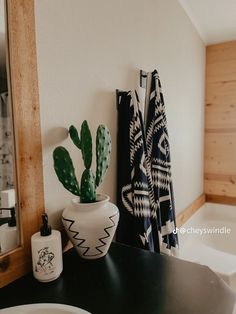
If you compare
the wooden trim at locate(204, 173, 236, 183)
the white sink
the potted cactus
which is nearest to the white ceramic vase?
the potted cactus

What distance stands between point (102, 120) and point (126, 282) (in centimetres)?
64

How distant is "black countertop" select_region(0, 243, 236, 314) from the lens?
1.99ft

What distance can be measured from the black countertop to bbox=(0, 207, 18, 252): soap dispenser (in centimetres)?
10

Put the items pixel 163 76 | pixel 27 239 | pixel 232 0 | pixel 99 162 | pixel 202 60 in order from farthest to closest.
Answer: pixel 202 60 → pixel 232 0 → pixel 163 76 → pixel 99 162 → pixel 27 239

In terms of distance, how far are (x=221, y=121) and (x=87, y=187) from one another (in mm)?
2152

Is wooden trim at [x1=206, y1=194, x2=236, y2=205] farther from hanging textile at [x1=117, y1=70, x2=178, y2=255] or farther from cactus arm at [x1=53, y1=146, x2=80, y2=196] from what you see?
cactus arm at [x1=53, y1=146, x2=80, y2=196]

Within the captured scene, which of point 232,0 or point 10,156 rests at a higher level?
point 232,0

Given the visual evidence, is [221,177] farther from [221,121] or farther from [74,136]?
[74,136]

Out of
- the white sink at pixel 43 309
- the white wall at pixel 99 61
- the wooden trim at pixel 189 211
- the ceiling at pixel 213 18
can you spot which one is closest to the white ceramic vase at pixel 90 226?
the white wall at pixel 99 61

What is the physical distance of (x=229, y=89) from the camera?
252cm

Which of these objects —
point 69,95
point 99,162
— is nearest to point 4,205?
point 99,162

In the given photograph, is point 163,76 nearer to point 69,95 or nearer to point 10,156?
point 69,95

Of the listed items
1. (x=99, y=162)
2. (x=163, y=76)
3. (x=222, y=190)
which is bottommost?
(x=222, y=190)

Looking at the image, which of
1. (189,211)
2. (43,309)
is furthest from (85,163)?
(189,211)
